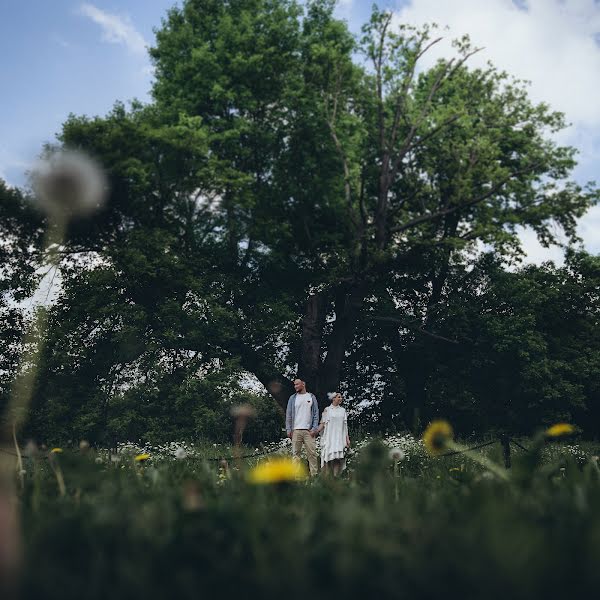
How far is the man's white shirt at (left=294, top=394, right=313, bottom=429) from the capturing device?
1228 cm

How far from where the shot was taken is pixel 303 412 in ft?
40.3

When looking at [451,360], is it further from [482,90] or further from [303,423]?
[303,423]

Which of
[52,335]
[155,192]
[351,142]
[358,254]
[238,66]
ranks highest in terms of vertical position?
[238,66]

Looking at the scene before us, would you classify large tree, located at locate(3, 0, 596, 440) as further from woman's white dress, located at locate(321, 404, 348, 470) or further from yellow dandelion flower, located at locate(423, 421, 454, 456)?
yellow dandelion flower, located at locate(423, 421, 454, 456)

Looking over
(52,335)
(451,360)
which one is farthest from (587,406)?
(52,335)

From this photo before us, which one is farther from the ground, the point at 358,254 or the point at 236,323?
the point at 358,254

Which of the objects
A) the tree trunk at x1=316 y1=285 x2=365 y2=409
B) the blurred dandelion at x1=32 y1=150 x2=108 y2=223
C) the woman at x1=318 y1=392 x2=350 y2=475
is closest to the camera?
the woman at x1=318 y1=392 x2=350 y2=475

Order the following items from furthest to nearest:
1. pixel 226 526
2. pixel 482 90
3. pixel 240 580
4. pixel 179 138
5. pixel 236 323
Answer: pixel 482 90
pixel 236 323
pixel 179 138
pixel 226 526
pixel 240 580

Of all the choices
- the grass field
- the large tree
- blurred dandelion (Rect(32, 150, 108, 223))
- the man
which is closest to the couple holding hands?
the man

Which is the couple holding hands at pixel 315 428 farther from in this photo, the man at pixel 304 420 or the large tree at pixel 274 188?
the large tree at pixel 274 188

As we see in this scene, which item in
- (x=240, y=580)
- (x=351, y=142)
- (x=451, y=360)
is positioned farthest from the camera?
(x=451, y=360)

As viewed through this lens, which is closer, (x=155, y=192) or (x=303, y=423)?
(x=303, y=423)

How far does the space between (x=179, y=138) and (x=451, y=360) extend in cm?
1236

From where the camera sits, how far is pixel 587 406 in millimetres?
24734
